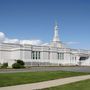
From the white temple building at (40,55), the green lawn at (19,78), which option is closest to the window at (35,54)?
the white temple building at (40,55)

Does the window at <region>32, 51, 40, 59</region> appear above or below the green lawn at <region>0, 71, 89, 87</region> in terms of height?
above

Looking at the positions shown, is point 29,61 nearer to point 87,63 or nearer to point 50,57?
point 50,57

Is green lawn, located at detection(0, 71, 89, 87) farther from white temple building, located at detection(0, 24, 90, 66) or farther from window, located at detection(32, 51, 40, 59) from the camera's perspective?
window, located at detection(32, 51, 40, 59)

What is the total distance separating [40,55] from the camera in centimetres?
10650

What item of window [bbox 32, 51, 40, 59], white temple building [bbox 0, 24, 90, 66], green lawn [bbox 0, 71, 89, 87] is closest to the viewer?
green lawn [bbox 0, 71, 89, 87]

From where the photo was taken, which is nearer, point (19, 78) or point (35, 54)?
point (19, 78)

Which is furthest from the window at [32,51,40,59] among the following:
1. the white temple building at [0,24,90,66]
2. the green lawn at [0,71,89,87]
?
the green lawn at [0,71,89,87]

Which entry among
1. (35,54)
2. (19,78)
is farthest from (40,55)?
(19,78)

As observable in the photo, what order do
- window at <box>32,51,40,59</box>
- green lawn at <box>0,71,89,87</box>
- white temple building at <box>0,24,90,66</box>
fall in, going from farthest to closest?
window at <box>32,51,40,59</box>
white temple building at <box>0,24,90,66</box>
green lawn at <box>0,71,89,87</box>

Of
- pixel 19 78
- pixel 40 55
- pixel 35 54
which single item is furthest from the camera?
pixel 40 55

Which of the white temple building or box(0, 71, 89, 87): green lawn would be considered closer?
box(0, 71, 89, 87): green lawn

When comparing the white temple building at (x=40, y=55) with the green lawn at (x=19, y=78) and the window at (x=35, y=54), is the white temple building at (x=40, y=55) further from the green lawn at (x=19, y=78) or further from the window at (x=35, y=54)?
the green lawn at (x=19, y=78)

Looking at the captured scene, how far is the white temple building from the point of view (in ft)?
329

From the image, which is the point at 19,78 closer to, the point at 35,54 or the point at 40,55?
the point at 35,54
